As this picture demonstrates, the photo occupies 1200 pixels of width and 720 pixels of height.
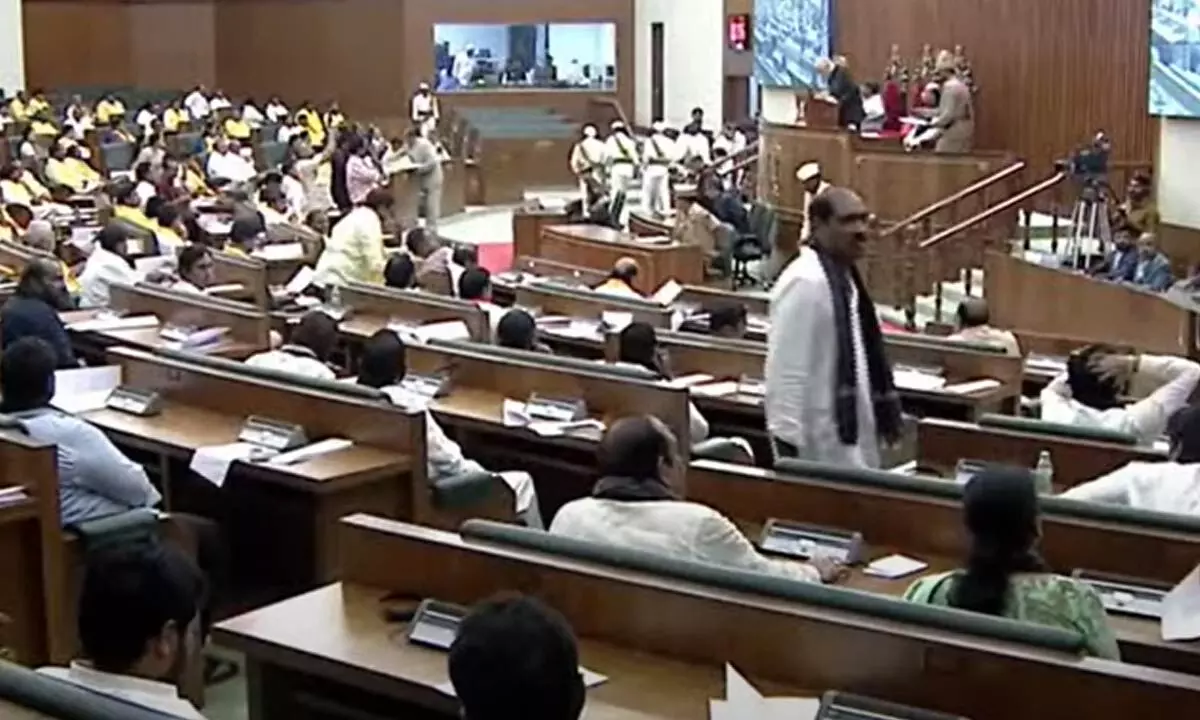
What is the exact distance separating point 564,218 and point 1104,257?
236 inches

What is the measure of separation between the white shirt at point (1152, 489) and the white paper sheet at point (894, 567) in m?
0.51

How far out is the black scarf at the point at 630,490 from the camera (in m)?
4.33

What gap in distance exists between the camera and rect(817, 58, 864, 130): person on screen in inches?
688

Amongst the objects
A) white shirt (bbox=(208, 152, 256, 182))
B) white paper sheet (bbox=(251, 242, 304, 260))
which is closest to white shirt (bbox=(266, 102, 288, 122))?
white shirt (bbox=(208, 152, 256, 182))

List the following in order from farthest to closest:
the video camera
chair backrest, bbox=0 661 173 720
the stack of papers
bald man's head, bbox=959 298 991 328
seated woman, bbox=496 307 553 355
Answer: the video camera < bald man's head, bbox=959 298 991 328 < seated woman, bbox=496 307 553 355 < the stack of papers < chair backrest, bbox=0 661 173 720

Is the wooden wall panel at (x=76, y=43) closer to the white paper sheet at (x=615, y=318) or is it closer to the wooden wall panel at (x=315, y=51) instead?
the wooden wall panel at (x=315, y=51)

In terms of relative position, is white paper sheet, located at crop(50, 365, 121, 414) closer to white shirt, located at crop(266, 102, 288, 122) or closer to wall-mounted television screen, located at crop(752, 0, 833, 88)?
wall-mounted television screen, located at crop(752, 0, 833, 88)

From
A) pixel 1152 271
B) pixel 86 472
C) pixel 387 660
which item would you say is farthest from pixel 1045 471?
pixel 1152 271

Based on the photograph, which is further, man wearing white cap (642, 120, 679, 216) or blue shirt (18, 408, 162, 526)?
man wearing white cap (642, 120, 679, 216)

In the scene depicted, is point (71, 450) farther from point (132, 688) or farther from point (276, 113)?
point (276, 113)

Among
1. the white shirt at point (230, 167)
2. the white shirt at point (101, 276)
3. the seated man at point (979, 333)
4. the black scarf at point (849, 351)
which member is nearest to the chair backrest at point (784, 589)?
the black scarf at point (849, 351)

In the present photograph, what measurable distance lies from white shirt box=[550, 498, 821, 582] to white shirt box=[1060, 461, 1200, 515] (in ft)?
3.44

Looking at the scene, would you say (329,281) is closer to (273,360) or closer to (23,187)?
(273,360)

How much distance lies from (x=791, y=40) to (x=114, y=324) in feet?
43.0
